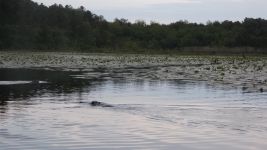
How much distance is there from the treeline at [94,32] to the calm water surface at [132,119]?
65.6m

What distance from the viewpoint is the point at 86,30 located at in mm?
105812

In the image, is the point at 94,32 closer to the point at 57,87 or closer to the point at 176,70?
the point at 176,70

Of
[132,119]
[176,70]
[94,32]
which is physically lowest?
[176,70]

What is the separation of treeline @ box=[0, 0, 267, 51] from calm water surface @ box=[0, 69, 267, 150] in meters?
65.6

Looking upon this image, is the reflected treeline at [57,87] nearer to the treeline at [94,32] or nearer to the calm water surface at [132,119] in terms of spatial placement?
the calm water surface at [132,119]

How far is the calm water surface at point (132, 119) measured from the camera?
1061 centimetres

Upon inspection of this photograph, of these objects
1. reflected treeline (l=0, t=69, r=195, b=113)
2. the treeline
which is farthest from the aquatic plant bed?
the treeline

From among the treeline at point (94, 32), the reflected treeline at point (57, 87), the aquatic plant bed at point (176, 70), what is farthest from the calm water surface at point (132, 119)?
the treeline at point (94, 32)

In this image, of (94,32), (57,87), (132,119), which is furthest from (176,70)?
(94,32)

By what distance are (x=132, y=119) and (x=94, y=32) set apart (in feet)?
306

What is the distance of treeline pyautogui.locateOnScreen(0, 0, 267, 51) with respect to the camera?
88.3 metres

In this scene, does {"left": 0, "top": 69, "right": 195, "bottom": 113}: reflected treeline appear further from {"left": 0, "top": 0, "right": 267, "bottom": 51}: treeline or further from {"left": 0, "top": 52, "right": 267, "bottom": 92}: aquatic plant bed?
{"left": 0, "top": 0, "right": 267, "bottom": 51}: treeline

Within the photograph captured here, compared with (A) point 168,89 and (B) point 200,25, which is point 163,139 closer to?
(A) point 168,89

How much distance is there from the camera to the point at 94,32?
10638 cm
